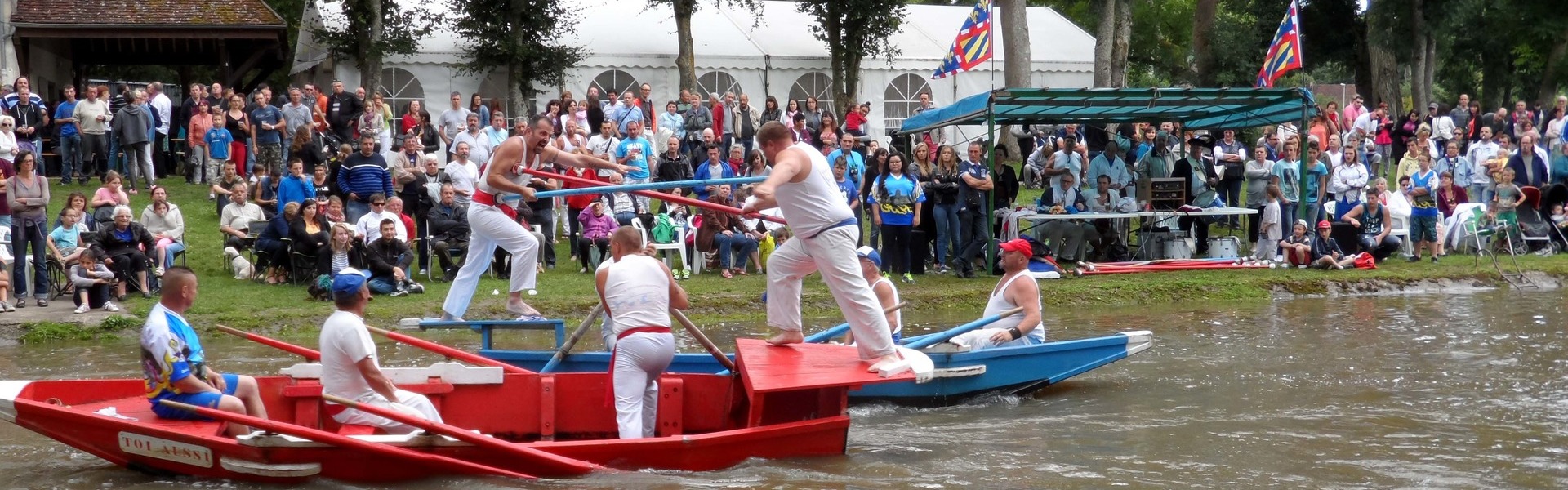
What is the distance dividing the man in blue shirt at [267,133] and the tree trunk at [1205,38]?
78.6 ft

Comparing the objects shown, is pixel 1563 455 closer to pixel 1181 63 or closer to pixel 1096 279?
pixel 1096 279

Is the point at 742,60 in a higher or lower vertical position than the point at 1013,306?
higher

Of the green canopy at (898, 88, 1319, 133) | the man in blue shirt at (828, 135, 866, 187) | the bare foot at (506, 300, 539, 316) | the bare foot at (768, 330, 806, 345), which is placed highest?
the green canopy at (898, 88, 1319, 133)

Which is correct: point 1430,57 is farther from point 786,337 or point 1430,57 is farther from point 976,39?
point 786,337

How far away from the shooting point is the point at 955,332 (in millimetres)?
11016

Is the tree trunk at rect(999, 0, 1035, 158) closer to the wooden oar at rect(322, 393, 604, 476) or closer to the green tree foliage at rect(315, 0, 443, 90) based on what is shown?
the green tree foliage at rect(315, 0, 443, 90)

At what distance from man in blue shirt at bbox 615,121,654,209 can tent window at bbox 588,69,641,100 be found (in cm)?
789

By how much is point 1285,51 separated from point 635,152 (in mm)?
11099

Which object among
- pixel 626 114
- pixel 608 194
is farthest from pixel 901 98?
pixel 608 194

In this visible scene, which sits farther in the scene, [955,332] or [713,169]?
[713,169]

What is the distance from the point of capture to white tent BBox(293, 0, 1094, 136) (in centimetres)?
2736

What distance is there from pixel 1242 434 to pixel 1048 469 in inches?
74.9

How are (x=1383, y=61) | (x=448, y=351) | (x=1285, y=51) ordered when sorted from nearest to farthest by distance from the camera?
(x=448, y=351)
(x=1285, y=51)
(x=1383, y=61)

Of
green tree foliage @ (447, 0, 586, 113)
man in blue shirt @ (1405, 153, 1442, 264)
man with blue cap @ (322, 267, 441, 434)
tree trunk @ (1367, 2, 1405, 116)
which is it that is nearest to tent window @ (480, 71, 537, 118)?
green tree foliage @ (447, 0, 586, 113)
